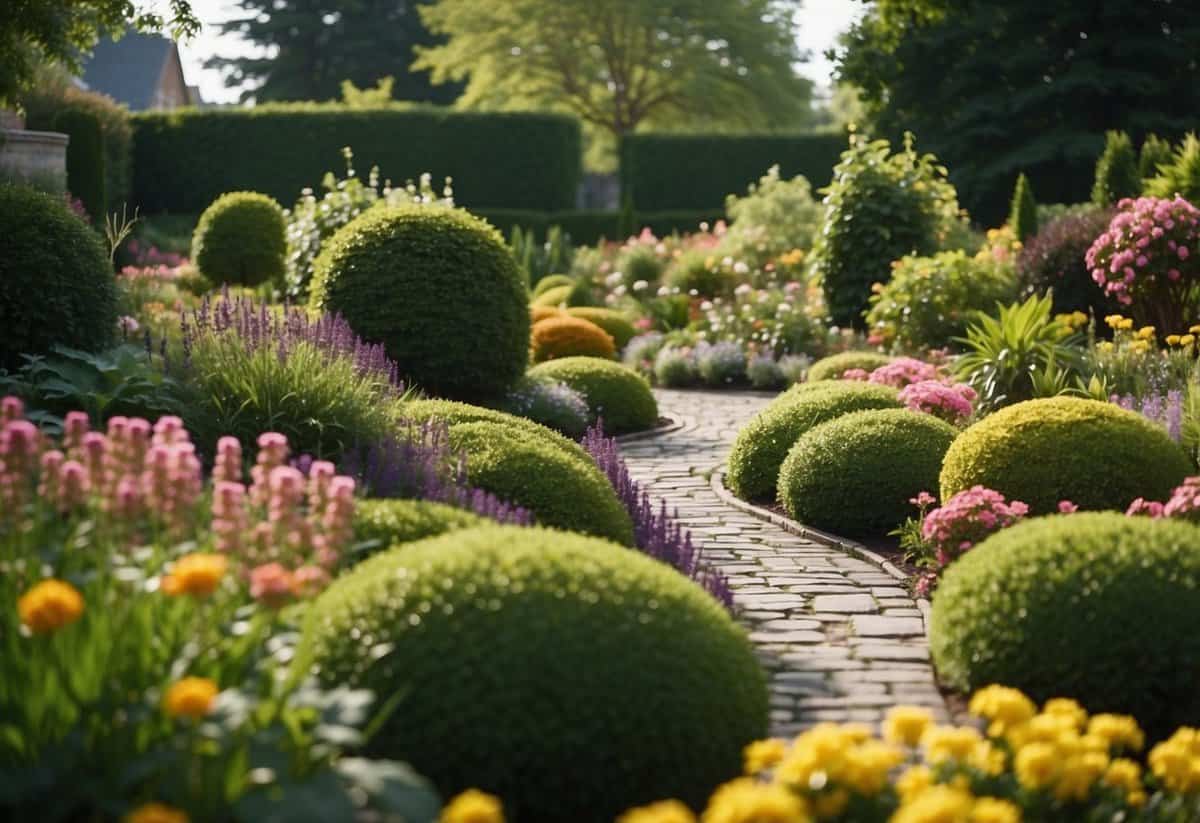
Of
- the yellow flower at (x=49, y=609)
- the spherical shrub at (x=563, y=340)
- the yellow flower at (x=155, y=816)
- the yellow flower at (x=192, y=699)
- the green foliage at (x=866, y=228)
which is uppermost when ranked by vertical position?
the green foliage at (x=866, y=228)

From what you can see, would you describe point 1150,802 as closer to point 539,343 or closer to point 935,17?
point 539,343

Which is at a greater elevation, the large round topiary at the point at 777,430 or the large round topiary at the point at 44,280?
the large round topiary at the point at 44,280

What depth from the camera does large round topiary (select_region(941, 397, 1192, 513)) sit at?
6906 millimetres

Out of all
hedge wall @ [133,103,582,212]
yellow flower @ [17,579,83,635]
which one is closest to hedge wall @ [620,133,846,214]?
hedge wall @ [133,103,582,212]

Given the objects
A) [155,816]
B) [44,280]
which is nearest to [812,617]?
[155,816]

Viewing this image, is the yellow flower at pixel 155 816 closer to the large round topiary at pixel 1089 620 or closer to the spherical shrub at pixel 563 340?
the large round topiary at pixel 1089 620

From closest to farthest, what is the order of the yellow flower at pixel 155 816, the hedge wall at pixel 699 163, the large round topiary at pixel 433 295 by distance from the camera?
1. the yellow flower at pixel 155 816
2. the large round topiary at pixel 433 295
3. the hedge wall at pixel 699 163

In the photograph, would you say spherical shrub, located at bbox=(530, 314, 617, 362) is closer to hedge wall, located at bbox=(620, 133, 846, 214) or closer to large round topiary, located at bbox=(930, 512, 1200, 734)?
large round topiary, located at bbox=(930, 512, 1200, 734)

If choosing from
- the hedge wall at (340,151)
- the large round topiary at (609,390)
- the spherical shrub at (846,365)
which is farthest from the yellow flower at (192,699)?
the hedge wall at (340,151)

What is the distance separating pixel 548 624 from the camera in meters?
3.78

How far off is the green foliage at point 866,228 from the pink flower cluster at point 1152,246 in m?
4.37

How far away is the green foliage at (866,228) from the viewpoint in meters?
16.9

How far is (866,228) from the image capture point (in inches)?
664

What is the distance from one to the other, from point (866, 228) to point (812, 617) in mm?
11310
